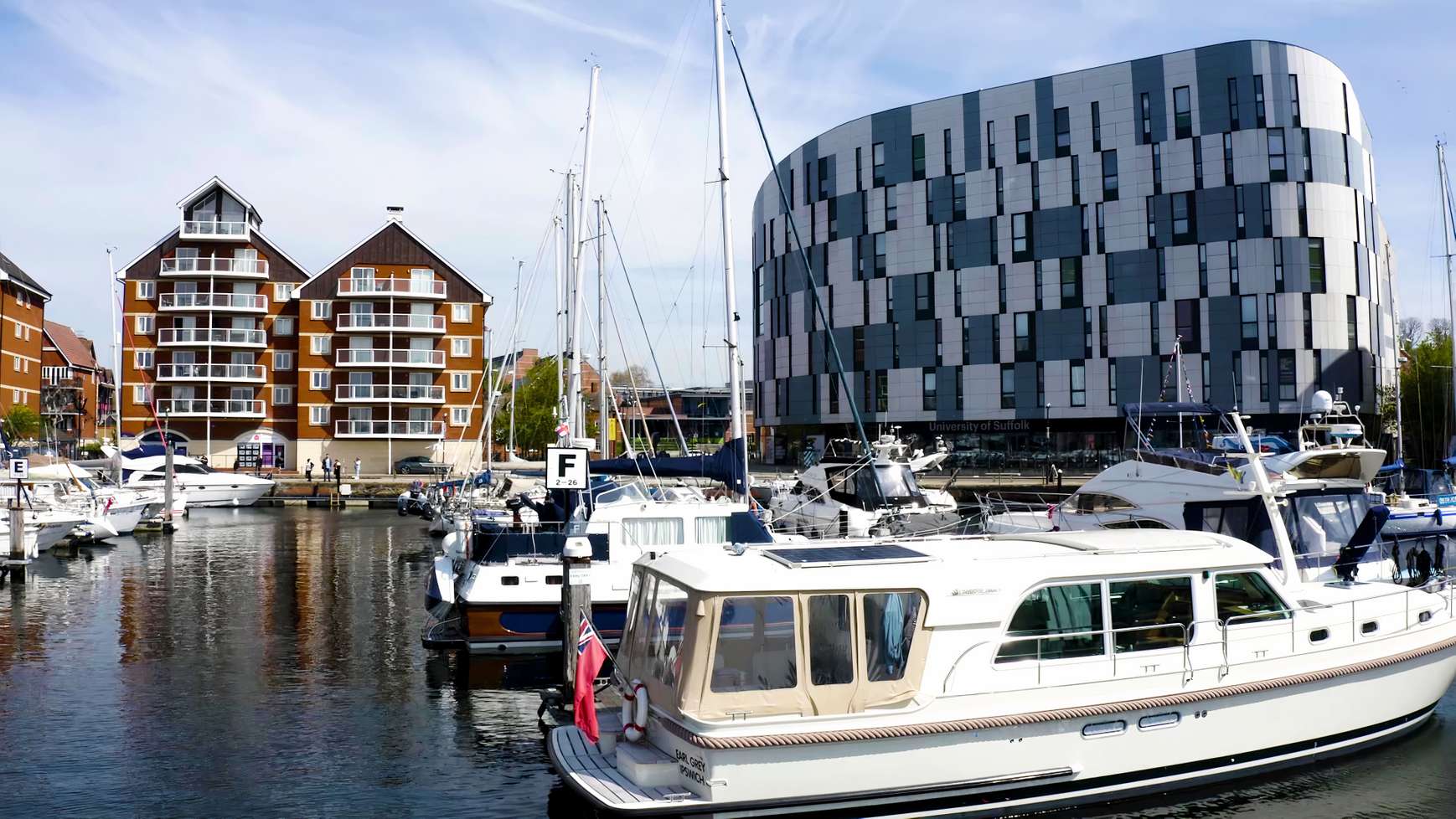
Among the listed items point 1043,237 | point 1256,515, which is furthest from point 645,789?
point 1043,237

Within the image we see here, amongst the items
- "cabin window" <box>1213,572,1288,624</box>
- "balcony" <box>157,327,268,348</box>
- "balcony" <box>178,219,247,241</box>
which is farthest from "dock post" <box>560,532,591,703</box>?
"balcony" <box>178,219,247,241</box>

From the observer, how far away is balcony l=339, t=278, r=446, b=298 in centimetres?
7656

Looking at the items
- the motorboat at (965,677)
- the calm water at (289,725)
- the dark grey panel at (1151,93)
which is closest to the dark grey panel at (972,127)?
the dark grey panel at (1151,93)

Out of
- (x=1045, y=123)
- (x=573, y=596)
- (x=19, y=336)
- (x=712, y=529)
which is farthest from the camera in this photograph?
(x=19, y=336)

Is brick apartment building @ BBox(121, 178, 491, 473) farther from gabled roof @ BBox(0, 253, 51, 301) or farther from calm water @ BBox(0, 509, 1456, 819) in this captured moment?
calm water @ BBox(0, 509, 1456, 819)

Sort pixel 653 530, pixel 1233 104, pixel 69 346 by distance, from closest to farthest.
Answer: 1. pixel 653 530
2. pixel 1233 104
3. pixel 69 346

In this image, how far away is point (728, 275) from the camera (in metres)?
25.6

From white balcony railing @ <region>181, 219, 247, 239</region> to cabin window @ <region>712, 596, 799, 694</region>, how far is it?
248 feet

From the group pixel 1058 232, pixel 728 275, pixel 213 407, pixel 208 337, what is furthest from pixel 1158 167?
pixel 213 407

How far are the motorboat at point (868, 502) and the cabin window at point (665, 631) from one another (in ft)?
41.8

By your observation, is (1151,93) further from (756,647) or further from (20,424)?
(20,424)

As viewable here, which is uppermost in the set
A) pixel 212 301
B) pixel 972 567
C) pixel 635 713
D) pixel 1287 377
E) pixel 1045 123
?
pixel 1045 123

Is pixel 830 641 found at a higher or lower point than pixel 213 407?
lower

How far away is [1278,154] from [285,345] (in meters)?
65.2
